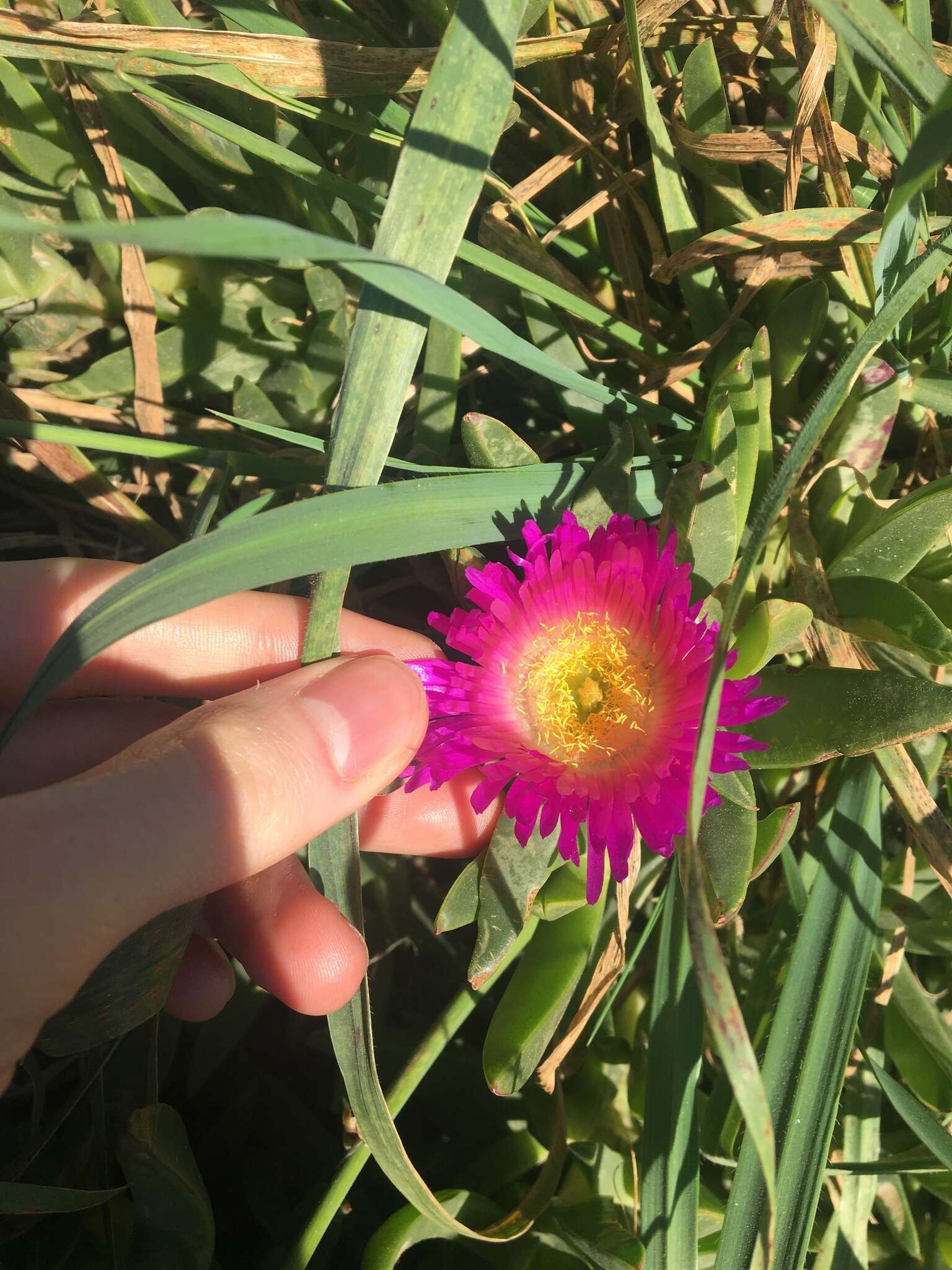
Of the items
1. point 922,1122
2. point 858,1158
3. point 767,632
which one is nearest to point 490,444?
point 767,632

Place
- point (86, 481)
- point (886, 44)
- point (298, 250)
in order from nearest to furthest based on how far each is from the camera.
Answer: point (298, 250)
point (886, 44)
point (86, 481)

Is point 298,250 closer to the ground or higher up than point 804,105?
closer to the ground

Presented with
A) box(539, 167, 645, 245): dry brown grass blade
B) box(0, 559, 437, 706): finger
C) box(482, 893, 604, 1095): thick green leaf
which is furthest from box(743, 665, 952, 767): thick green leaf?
box(539, 167, 645, 245): dry brown grass blade

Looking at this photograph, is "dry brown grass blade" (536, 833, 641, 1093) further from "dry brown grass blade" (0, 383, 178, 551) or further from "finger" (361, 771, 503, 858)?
"dry brown grass blade" (0, 383, 178, 551)

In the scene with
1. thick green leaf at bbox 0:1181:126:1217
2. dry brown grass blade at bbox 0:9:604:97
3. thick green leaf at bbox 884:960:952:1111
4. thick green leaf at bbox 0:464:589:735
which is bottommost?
thick green leaf at bbox 0:1181:126:1217

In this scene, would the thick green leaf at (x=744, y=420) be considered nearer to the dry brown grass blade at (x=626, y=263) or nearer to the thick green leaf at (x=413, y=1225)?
the dry brown grass blade at (x=626, y=263)

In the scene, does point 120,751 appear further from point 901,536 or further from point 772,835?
point 901,536

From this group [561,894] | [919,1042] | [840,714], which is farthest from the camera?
[919,1042]
